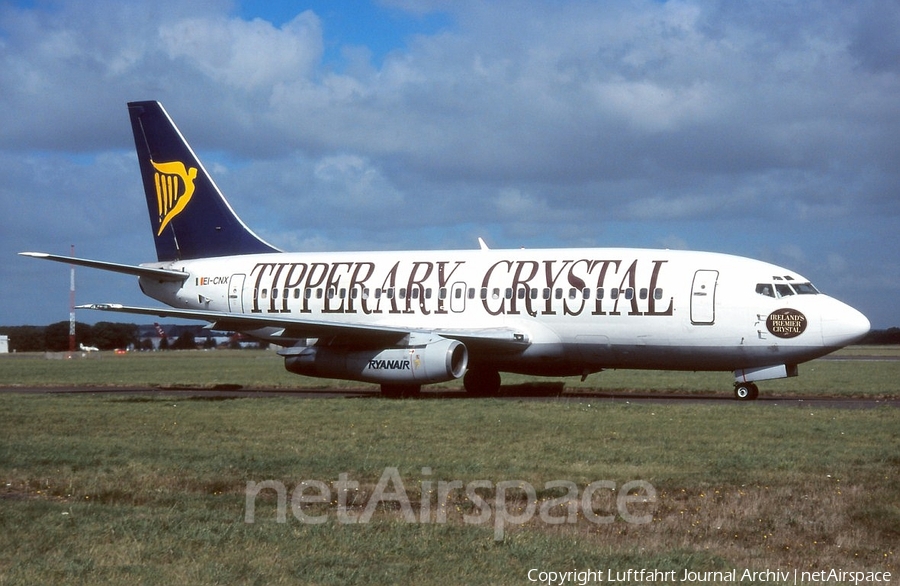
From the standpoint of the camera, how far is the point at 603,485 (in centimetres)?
1142

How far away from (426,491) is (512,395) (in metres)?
16.3

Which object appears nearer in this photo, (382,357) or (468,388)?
(382,357)

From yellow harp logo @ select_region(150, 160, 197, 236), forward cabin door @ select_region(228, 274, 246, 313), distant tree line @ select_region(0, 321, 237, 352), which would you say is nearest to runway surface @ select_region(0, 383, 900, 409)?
forward cabin door @ select_region(228, 274, 246, 313)

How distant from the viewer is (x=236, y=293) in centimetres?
Result: 3070

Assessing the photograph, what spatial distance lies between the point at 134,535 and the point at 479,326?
18.2 meters

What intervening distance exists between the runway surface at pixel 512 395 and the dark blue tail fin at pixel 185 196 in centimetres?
466

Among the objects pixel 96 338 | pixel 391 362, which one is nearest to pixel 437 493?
pixel 391 362

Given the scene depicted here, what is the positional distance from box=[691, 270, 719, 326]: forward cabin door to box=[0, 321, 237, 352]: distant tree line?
210 feet

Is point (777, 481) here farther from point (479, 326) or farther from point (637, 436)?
point (479, 326)

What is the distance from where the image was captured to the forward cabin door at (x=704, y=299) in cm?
2389

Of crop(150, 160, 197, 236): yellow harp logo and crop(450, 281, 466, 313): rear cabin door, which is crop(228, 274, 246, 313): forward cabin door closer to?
crop(150, 160, 197, 236): yellow harp logo

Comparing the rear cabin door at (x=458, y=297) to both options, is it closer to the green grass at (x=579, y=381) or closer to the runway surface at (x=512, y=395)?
the runway surface at (x=512, y=395)

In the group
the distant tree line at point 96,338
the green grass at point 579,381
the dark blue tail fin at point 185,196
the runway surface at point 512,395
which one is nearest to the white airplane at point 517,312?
the runway surface at point 512,395

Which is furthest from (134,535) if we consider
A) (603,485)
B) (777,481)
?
(777,481)
